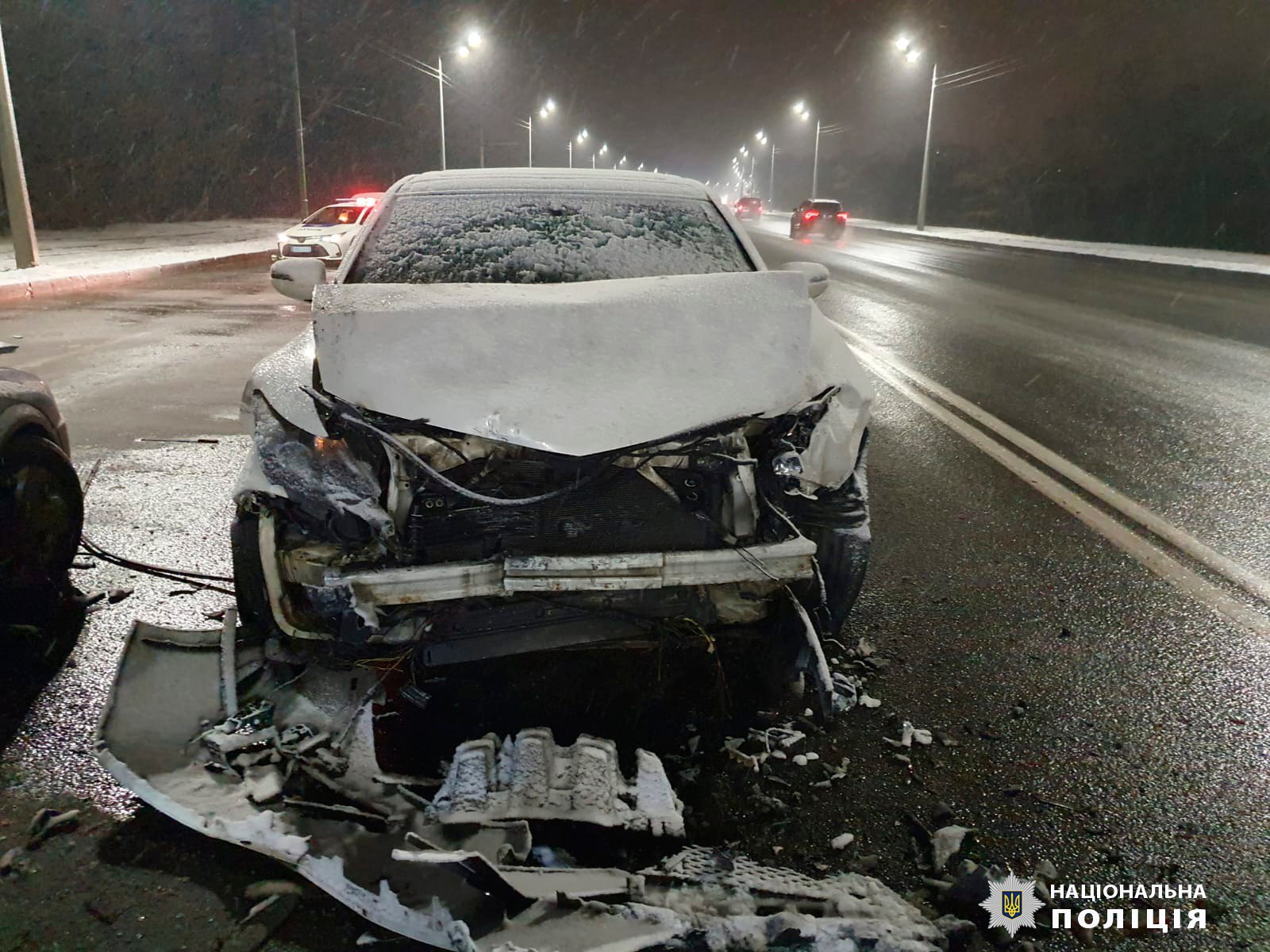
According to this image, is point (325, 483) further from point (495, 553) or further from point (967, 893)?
point (967, 893)

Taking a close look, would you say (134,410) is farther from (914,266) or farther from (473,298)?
(914,266)

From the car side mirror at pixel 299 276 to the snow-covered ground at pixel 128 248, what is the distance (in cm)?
1223

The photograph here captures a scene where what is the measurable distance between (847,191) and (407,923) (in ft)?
249

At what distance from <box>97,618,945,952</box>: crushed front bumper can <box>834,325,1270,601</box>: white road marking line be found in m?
3.02

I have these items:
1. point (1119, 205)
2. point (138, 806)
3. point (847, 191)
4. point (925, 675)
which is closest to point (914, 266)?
point (1119, 205)

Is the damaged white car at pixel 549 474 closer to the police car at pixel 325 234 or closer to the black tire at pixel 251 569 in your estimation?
the black tire at pixel 251 569

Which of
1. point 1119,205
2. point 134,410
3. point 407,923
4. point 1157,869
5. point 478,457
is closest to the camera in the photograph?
point 407,923

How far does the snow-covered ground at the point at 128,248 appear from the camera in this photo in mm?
16688

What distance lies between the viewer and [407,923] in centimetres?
202

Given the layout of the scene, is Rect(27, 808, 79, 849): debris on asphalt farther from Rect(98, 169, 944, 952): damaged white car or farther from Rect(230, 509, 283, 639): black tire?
Rect(230, 509, 283, 639): black tire

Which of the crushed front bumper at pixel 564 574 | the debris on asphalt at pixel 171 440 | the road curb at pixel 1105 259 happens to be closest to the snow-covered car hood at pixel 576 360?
the crushed front bumper at pixel 564 574

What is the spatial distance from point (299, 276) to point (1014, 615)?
352 centimetres

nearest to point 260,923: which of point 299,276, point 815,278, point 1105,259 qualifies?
point 299,276

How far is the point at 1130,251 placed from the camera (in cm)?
2859
